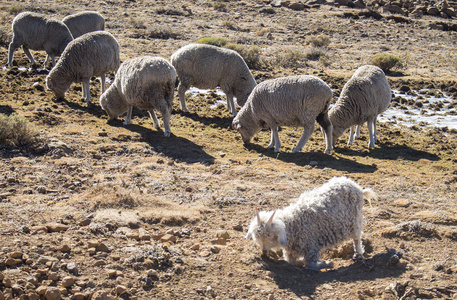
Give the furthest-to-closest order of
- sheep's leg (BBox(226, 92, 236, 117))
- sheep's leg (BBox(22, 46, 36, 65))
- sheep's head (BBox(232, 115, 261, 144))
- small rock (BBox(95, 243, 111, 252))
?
sheep's leg (BBox(22, 46, 36, 65)) < sheep's leg (BBox(226, 92, 236, 117)) < sheep's head (BBox(232, 115, 261, 144)) < small rock (BBox(95, 243, 111, 252))

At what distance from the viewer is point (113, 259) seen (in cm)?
584

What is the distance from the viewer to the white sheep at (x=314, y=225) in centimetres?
627

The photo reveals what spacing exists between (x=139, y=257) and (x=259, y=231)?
1.54 metres

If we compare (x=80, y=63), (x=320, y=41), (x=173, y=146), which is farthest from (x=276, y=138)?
(x=320, y=41)

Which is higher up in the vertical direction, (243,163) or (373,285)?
(373,285)

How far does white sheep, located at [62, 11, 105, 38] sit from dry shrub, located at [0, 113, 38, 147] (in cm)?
1031

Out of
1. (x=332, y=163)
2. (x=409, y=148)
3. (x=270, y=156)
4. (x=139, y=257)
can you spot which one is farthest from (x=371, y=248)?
(x=409, y=148)

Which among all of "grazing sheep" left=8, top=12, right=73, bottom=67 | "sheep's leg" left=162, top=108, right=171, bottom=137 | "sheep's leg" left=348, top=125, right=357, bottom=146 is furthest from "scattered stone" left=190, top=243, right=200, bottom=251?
"grazing sheep" left=8, top=12, right=73, bottom=67

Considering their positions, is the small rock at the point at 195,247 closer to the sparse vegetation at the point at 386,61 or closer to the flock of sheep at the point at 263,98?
the flock of sheep at the point at 263,98

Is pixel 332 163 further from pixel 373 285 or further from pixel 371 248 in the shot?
pixel 373 285

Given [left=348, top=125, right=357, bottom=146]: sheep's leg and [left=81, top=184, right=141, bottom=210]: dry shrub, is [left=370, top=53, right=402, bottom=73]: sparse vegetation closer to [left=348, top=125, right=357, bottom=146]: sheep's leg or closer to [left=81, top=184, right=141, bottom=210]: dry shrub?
[left=348, top=125, right=357, bottom=146]: sheep's leg

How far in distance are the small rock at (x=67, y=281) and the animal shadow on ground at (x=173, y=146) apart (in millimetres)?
5647

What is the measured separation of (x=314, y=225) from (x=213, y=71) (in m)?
9.17

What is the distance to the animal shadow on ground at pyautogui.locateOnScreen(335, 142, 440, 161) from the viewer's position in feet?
40.4
